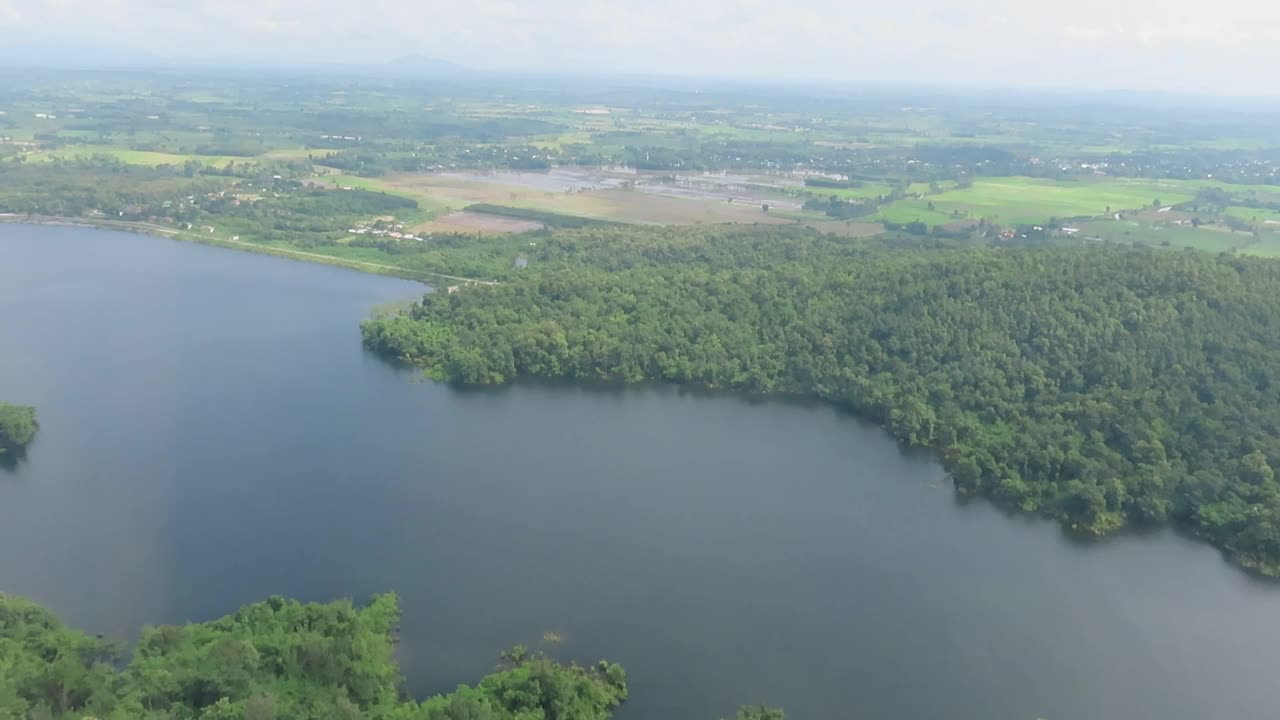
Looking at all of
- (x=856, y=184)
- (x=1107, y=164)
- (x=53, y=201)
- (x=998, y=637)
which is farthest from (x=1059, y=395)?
(x=1107, y=164)

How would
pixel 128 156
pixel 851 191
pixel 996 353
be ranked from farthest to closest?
pixel 128 156
pixel 851 191
pixel 996 353

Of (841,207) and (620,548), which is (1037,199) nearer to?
(841,207)

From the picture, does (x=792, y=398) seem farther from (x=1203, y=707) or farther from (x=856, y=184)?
(x=856, y=184)

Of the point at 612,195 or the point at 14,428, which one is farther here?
the point at 612,195

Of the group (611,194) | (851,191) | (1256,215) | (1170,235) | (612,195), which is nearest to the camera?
(1170,235)


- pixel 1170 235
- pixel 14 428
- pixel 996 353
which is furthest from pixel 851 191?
pixel 14 428

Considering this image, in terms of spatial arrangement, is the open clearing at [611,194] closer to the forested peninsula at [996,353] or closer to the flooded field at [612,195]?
the flooded field at [612,195]
